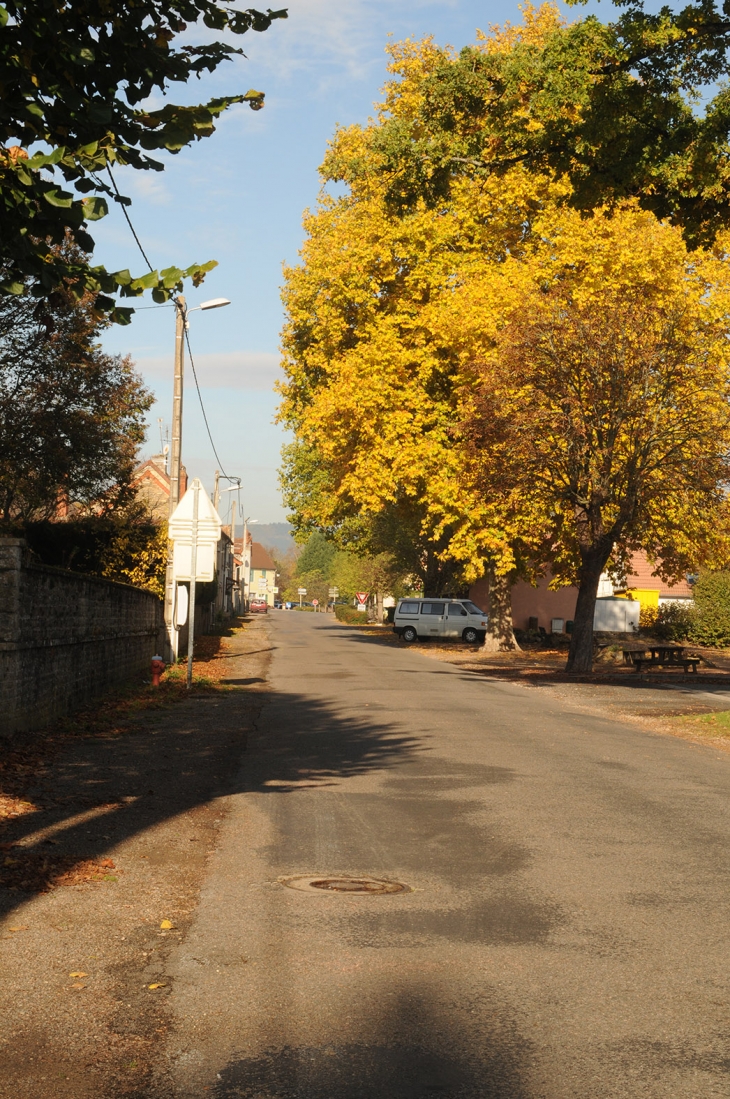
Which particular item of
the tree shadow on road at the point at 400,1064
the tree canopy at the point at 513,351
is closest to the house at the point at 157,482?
the tree canopy at the point at 513,351

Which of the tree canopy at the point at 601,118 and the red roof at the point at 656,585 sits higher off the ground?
the tree canopy at the point at 601,118

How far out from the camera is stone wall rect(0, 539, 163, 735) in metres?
11.8

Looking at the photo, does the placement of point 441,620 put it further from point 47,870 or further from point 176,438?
point 47,870

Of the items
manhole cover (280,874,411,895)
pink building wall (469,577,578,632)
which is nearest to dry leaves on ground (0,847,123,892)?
manhole cover (280,874,411,895)

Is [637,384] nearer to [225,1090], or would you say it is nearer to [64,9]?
[64,9]

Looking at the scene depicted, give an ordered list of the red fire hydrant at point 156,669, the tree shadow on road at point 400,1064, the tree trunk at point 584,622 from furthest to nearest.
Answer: the tree trunk at point 584,622, the red fire hydrant at point 156,669, the tree shadow on road at point 400,1064

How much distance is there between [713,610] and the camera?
48.8 meters

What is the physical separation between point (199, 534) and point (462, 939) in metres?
15.0

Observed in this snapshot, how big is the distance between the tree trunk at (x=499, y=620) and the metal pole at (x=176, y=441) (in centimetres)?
1568

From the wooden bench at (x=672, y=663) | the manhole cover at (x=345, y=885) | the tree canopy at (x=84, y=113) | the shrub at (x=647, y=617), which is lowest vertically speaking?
the manhole cover at (x=345, y=885)

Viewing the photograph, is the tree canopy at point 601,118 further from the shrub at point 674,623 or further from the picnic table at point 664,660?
the shrub at point 674,623

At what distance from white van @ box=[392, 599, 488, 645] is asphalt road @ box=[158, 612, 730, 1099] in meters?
39.2

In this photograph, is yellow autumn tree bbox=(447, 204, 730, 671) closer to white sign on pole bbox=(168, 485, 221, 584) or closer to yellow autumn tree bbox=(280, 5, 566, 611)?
yellow autumn tree bbox=(280, 5, 566, 611)

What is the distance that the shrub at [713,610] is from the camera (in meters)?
48.5
